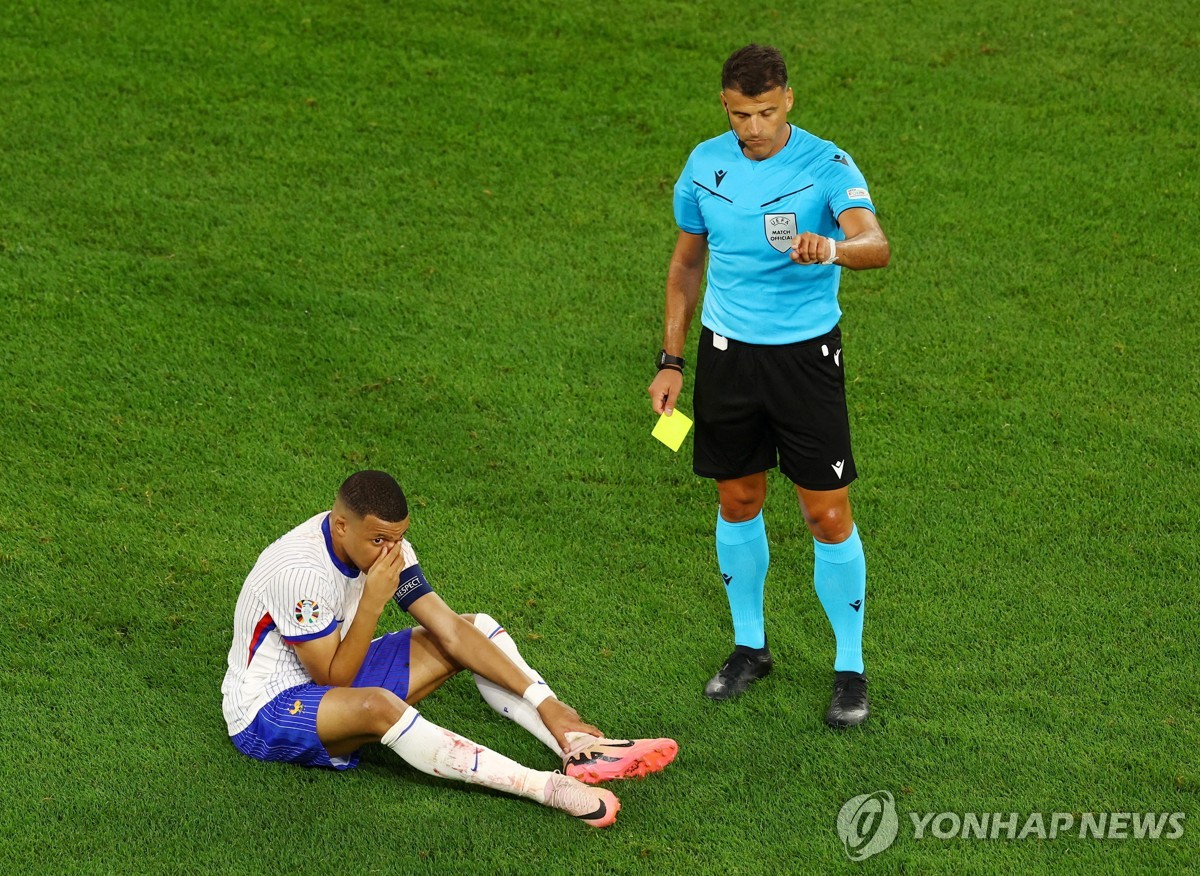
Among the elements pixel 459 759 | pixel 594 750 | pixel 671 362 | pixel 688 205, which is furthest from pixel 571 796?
pixel 688 205

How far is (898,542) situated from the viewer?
6.07 metres

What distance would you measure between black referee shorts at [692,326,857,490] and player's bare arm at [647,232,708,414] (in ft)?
0.36

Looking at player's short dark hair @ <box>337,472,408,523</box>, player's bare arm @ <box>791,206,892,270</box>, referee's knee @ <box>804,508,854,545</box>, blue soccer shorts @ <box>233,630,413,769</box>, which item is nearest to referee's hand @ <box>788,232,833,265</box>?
player's bare arm @ <box>791,206,892,270</box>

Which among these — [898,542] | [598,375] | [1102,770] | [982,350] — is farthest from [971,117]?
[1102,770]

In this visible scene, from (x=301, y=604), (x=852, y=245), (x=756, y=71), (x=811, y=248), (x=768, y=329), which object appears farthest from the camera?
(x=768, y=329)

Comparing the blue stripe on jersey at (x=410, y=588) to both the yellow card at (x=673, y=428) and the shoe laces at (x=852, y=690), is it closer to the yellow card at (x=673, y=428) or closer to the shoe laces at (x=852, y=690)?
the yellow card at (x=673, y=428)

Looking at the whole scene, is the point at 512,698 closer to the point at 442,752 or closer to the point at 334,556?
the point at 442,752

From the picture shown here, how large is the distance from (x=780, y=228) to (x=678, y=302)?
59cm

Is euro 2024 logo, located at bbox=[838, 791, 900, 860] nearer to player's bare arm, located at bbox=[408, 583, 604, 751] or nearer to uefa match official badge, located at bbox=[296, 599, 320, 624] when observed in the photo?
player's bare arm, located at bbox=[408, 583, 604, 751]

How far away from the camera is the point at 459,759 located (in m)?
4.54

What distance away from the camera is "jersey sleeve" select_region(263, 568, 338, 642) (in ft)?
14.7

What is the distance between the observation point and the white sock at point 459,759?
4523mm

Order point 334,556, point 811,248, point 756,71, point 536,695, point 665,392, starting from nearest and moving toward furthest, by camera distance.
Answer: point 811,248
point 756,71
point 334,556
point 536,695
point 665,392

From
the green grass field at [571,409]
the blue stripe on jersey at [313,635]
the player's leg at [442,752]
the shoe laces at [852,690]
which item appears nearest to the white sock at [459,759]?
the player's leg at [442,752]
